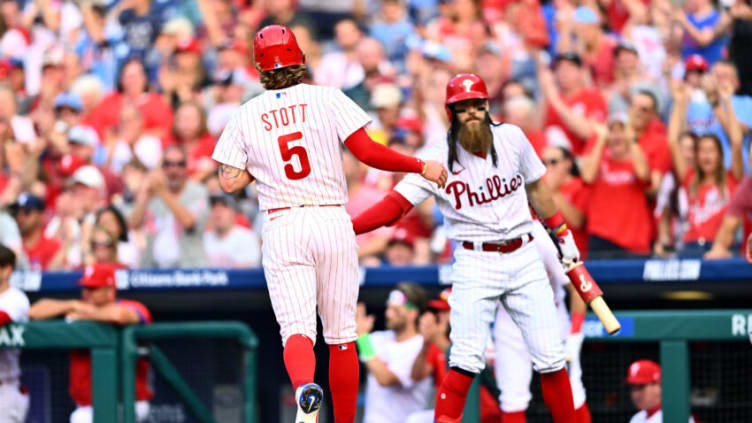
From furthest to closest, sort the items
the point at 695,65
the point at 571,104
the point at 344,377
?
the point at 571,104 → the point at 695,65 → the point at 344,377

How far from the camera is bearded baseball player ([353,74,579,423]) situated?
19.7 ft

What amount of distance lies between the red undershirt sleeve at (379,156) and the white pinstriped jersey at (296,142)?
47 millimetres

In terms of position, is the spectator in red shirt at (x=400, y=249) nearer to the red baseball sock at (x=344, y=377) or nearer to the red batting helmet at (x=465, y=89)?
the red batting helmet at (x=465, y=89)

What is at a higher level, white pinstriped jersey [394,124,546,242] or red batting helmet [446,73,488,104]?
red batting helmet [446,73,488,104]

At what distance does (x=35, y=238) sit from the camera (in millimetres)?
10281

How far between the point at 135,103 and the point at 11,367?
178 inches

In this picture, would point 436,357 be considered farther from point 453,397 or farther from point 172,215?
point 172,215

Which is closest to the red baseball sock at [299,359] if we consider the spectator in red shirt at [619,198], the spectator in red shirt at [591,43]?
the spectator in red shirt at [619,198]

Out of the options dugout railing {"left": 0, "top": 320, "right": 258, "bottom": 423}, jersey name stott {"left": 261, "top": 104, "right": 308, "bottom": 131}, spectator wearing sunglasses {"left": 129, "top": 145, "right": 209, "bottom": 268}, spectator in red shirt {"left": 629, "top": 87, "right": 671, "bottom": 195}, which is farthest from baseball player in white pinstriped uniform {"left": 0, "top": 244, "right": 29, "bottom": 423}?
spectator in red shirt {"left": 629, "top": 87, "right": 671, "bottom": 195}

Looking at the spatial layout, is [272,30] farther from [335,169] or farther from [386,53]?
[386,53]

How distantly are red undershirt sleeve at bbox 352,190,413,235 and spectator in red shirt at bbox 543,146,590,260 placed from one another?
2452 millimetres

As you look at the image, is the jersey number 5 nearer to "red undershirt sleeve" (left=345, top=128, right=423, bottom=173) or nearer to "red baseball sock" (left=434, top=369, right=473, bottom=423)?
"red undershirt sleeve" (left=345, top=128, right=423, bottom=173)

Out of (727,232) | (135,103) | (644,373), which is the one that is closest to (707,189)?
(727,232)

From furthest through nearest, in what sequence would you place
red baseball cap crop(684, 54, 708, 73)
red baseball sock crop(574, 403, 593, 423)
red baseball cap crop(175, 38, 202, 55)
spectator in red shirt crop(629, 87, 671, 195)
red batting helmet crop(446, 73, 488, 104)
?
1. red baseball cap crop(175, 38, 202, 55)
2. red baseball cap crop(684, 54, 708, 73)
3. spectator in red shirt crop(629, 87, 671, 195)
4. red baseball sock crop(574, 403, 593, 423)
5. red batting helmet crop(446, 73, 488, 104)
